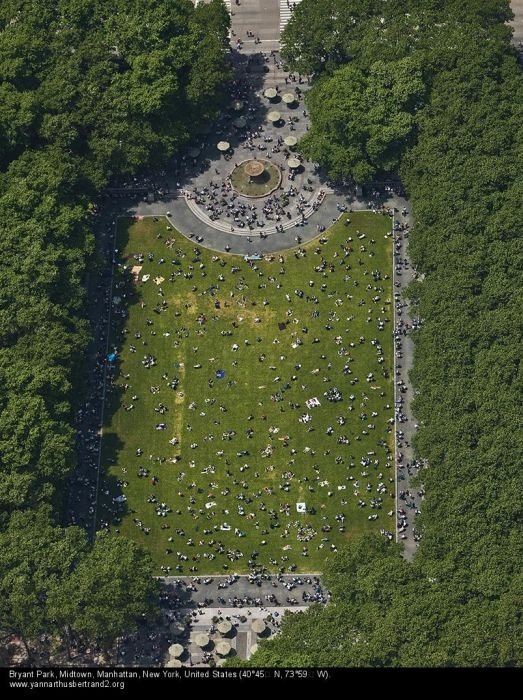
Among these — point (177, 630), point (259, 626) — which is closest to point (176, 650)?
point (177, 630)

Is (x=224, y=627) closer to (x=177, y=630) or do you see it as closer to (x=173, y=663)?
(x=177, y=630)

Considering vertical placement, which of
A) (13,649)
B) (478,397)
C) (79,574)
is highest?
(478,397)

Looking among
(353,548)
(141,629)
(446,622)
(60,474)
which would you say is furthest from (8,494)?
(446,622)

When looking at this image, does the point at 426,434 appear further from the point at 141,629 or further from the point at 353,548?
the point at 141,629

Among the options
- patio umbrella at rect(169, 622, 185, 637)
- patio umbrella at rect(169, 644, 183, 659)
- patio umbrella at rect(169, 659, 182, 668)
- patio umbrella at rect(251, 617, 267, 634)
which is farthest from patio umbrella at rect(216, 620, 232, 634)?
patio umbrella at rect(169, 659, 182, 668)

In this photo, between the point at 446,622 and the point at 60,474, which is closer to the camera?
the point at 446,622

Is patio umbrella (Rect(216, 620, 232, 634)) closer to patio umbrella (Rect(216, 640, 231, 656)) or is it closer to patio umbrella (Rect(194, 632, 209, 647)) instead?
patio umbrella (Rect(216, 640, 231, 656))
